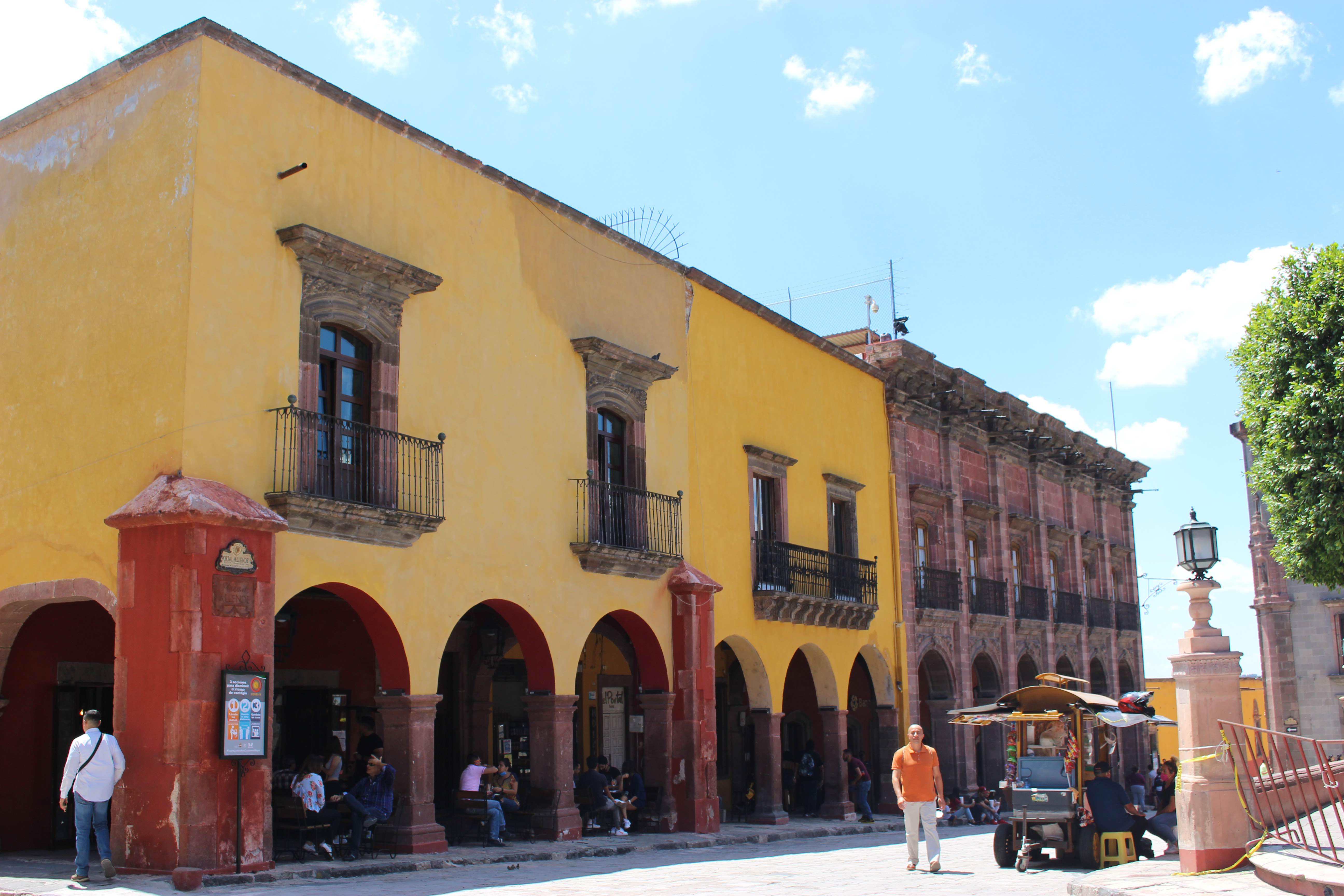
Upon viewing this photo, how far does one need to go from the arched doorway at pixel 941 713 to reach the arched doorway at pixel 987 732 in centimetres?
75

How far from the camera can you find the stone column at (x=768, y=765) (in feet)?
68.2

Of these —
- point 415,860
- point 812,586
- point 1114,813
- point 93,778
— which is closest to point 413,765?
point 415,860

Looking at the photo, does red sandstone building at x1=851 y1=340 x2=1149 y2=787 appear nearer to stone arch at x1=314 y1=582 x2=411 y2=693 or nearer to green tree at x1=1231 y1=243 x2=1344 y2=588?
green tree at x1=1231 y1=243 x2=1344 y2=588

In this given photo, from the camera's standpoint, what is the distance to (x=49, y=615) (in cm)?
1502

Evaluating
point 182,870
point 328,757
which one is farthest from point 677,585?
point 182,870

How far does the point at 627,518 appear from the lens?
716 inches

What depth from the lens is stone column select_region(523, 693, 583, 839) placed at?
16.1 metres

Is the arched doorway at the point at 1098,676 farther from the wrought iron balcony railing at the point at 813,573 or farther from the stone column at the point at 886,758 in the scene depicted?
the wrought iron balcony railing at the point at 813,573

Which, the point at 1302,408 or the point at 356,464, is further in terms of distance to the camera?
the point at 1302,408

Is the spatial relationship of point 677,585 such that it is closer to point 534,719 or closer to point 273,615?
point 534,719

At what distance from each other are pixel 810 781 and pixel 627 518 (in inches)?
290

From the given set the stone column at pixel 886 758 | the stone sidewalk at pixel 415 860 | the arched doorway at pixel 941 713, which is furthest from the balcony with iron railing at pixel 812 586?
the stone sidewalk at pixel 415 860

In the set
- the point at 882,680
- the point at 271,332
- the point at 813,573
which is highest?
the point at 271,332

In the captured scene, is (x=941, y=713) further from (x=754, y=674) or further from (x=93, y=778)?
(x=93, y=778)
